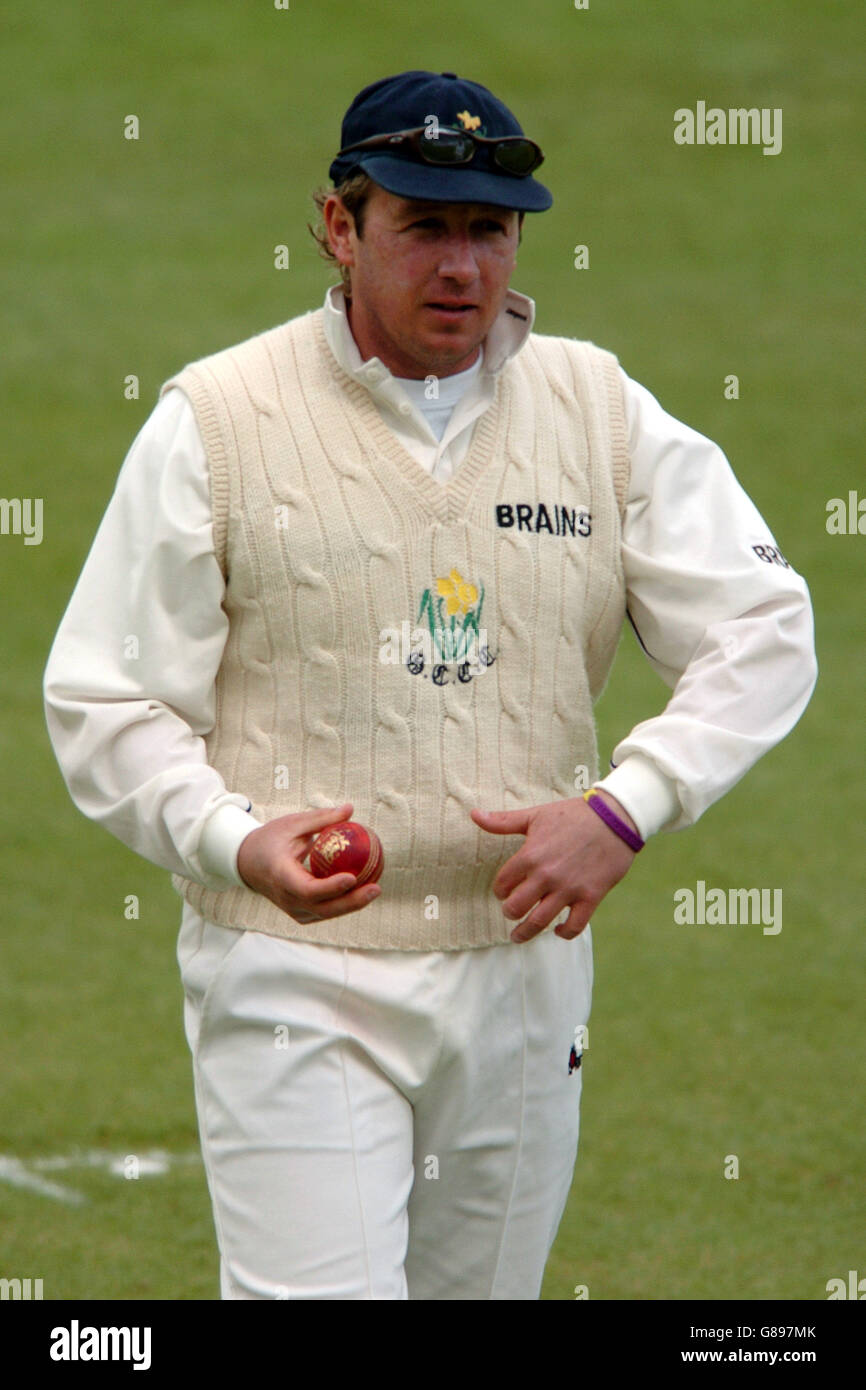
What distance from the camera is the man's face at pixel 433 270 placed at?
378 centimetres

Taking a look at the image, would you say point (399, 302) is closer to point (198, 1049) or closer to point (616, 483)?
point (616, 483)

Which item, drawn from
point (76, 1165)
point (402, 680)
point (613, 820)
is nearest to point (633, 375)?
point (76, 1165)

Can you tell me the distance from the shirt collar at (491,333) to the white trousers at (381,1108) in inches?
38.5

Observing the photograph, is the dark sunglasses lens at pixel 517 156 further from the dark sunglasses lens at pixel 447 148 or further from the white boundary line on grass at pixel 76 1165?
the white boundary line on grass at pixel 76 1165

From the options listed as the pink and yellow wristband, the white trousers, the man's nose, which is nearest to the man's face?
the man's nose

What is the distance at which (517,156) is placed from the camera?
3.79 m

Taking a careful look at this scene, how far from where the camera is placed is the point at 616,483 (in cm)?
400

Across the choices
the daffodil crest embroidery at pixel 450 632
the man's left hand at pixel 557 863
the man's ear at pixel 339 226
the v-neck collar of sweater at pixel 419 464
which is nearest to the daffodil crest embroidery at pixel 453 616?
the daffodil crest embroidery at pixel 450 632

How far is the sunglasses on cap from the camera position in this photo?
3729 millimetres

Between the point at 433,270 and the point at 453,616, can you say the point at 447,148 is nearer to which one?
the point at 433,270

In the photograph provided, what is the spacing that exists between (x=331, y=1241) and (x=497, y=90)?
52.8ft

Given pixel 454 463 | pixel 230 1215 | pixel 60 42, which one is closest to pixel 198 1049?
pixel 230 1215

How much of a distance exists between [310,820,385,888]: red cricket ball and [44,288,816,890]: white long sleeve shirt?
141 millimetres

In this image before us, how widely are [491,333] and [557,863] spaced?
0.95m
